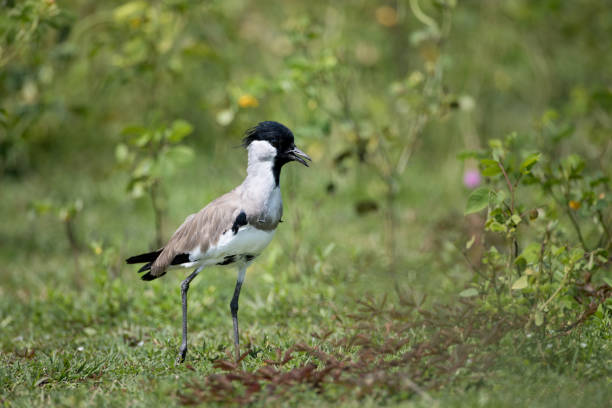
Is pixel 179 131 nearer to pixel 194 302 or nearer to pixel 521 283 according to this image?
pixel 194 302

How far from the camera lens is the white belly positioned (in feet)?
12.0

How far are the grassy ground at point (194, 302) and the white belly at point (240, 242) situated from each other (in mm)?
537

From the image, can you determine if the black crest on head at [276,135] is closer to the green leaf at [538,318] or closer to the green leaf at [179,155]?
the green leaf at [179,155]

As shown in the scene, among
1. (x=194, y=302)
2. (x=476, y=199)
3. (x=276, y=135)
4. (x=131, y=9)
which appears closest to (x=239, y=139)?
(x=131, y=9)

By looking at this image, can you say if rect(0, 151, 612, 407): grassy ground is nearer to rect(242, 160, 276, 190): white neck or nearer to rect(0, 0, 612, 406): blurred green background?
rect(0, 0, 612, 406): blurred green background

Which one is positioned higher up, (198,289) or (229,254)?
(229,254)

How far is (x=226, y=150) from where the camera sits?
7.41 metres

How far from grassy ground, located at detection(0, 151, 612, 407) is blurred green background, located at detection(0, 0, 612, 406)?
0.02 meters

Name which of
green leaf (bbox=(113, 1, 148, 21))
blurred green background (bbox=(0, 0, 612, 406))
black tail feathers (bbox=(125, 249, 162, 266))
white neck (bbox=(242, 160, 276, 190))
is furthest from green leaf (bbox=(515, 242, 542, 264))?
green leaf (bbox=(113, 1, 148, 21))

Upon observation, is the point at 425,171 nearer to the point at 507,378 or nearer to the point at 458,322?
the point at 458,322

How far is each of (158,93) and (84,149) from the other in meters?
1.16

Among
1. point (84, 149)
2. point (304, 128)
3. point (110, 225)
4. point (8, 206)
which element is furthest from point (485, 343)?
point (84, 149)

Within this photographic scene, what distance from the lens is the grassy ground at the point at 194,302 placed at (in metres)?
3.11

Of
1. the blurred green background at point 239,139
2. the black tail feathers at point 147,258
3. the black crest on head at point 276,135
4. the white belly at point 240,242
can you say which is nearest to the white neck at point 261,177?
the black crest on head at point 276,135
